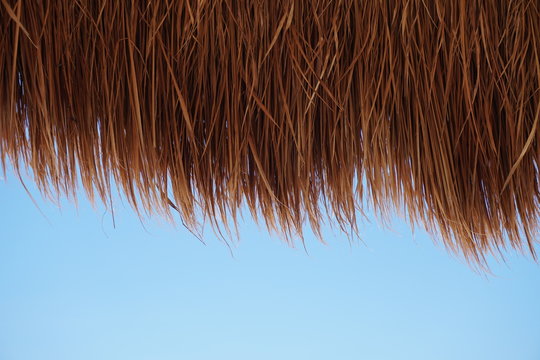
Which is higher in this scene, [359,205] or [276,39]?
[276,39]

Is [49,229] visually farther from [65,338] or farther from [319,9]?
[319,9]

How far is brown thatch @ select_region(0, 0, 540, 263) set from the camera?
2.00 feet

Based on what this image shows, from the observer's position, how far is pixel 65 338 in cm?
156

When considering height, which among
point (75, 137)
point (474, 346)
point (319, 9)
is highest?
point (319, 9)

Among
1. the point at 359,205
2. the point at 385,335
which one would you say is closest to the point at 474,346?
the point at 385,335

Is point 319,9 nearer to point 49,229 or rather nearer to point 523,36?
point 523,36

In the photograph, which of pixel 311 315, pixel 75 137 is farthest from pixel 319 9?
pixel 311 315

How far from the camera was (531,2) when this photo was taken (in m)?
0.64

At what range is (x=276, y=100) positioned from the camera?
0.63 meters

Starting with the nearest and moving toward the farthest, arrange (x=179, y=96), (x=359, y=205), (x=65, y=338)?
(x=179, y=96) < (x=359, y=205) < (x=65, y=338)

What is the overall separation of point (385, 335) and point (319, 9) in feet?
3.74

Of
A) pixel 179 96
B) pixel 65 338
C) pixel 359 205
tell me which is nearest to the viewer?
pixel 179 96

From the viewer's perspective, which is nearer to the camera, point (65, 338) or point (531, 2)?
point (531, 2)

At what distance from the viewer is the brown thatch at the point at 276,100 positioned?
2.00ft
